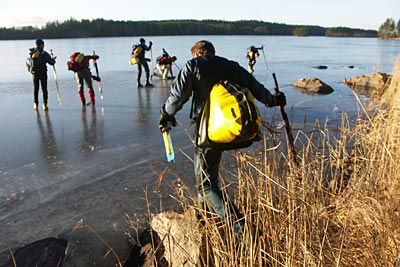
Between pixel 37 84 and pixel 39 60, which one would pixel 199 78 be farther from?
pixel 37 84

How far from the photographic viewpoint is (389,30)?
71.0 metres

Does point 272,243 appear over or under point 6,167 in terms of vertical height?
over

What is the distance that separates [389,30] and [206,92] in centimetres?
8269

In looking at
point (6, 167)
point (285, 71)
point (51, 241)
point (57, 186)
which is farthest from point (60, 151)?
point (285, 71)

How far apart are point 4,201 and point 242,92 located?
9.09 feet

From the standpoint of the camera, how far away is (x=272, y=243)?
6.89ft

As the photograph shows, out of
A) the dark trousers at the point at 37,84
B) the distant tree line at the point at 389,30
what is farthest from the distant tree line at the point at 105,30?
the dark trousers at the point at 37,84

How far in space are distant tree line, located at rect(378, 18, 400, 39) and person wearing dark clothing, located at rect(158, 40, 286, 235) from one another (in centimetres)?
7359

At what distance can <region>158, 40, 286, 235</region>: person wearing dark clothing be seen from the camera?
96.2 inches

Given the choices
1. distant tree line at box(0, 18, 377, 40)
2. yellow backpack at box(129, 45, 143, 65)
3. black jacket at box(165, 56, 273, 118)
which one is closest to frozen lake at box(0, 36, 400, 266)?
black jacket at box(165, 56, 273, 118)

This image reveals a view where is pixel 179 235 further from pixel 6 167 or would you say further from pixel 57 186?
pixel 6 167

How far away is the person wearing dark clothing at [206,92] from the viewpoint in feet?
8.02

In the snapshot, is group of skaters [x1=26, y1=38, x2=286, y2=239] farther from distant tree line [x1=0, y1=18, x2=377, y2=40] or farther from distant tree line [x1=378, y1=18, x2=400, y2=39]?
distant tree line [x1=378, y1=18, x2=400, y2=39]

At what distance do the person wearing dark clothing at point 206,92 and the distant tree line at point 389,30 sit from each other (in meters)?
73.6
